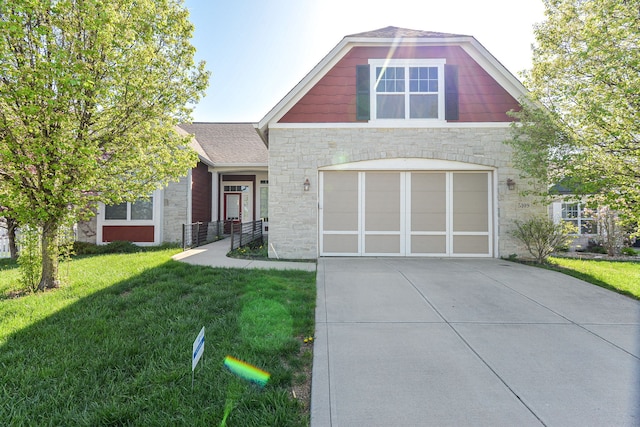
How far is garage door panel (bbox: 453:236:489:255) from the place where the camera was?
8766 mm

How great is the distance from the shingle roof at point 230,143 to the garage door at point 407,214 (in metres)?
6.61

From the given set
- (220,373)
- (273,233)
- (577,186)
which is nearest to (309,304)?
(220,373)

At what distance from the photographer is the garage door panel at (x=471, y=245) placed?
28.8ft

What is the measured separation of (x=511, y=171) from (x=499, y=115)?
5.24 ft

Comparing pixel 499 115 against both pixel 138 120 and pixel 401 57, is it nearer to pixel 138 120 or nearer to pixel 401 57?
pixel 401 57

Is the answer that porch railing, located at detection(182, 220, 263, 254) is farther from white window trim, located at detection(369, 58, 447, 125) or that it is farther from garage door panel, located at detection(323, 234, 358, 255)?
white window trim, located at detection(369, 58, 447, 125)

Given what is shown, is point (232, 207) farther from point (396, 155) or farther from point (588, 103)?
point (588, 103)

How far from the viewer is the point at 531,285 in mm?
5883

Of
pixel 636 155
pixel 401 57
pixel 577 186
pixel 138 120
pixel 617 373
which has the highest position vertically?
pixel 401 57

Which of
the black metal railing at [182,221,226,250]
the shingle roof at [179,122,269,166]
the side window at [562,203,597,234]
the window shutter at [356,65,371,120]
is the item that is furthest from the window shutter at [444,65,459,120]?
the side window at [562,203,597,234]

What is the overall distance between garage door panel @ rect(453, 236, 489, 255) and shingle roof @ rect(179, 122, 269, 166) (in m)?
8.98

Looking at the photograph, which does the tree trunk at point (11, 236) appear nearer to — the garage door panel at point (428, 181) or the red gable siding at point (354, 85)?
the red gable siding at point (354, 85)

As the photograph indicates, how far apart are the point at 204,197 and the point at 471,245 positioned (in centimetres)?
1113

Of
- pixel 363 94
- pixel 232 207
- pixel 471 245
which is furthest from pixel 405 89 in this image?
pixel 232 207
